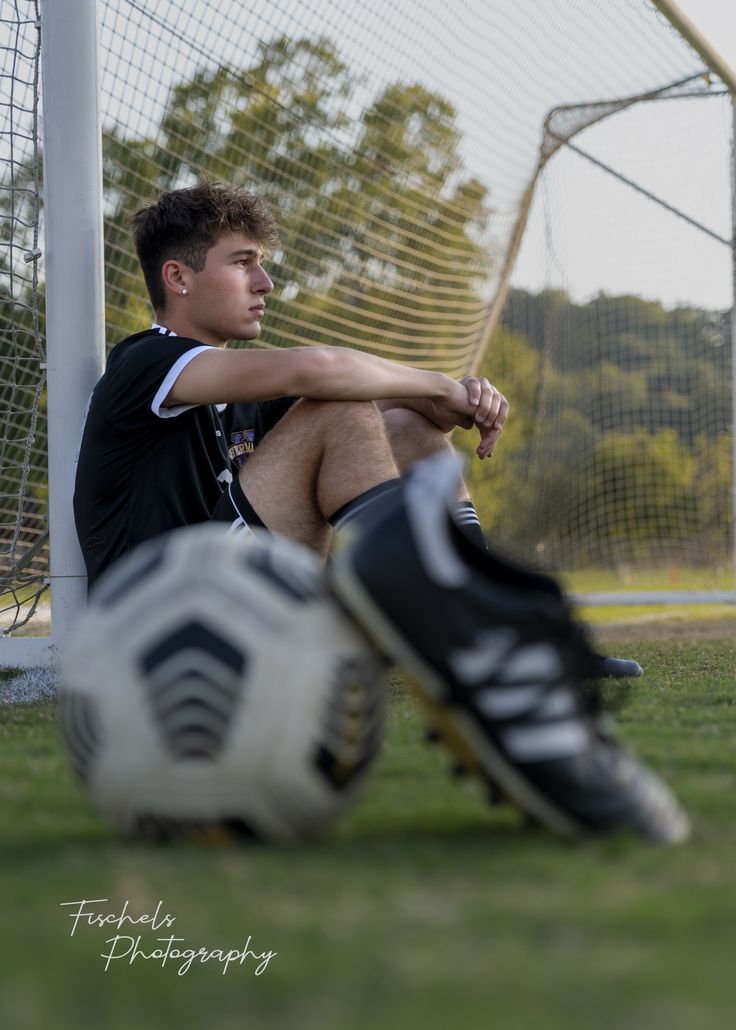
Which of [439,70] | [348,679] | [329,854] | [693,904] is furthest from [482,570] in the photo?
[439,70]

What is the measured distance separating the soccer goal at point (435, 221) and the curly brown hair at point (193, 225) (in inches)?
10.6

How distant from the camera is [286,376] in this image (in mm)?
2836

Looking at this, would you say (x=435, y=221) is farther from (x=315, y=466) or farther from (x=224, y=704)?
(x=224, y=704)

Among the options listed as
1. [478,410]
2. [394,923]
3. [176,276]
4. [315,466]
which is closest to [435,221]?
[176,276]

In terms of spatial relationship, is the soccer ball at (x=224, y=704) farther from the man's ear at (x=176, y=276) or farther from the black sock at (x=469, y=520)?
the man's ear at (x=176, y=276)

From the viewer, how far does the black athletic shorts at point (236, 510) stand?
9.74ft

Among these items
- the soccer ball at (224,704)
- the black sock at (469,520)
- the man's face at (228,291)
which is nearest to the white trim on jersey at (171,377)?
the man's face at (228,291)

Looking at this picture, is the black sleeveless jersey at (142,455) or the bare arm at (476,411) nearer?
the black sleeveless jersey at (142,455)

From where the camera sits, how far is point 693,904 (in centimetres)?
118

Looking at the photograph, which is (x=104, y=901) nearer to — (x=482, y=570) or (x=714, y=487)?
(x=482, y=570)

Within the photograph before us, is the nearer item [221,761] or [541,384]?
[221,761]

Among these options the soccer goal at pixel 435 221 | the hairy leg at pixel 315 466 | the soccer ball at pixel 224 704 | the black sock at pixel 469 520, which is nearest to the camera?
the soccer ball at pixel 224 704

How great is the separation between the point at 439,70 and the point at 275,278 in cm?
169

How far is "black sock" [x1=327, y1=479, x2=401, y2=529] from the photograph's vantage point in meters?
2.86
